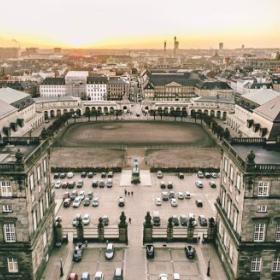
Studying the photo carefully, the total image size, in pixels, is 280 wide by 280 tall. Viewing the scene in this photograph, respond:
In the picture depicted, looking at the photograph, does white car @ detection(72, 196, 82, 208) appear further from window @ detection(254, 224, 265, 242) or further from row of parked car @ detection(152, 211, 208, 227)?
window @ detection(254, 224, 265, 242)

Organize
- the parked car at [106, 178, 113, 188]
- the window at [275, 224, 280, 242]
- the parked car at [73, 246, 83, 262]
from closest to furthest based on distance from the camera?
the window at [275, 224, 280, 242] < the parked car at [73, 246, 83, 262] < the parked car at [106, 178, 113, 188]

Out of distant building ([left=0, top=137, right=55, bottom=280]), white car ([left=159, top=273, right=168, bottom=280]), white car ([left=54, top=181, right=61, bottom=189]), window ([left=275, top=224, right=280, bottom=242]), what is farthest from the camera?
white car ([left=54, top=181, right=61, bottom=189])

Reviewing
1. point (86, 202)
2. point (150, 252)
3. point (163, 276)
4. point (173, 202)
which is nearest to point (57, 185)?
point (86, 202)

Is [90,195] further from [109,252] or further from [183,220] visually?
[109,252]

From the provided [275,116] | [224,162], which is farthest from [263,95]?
[224,162]

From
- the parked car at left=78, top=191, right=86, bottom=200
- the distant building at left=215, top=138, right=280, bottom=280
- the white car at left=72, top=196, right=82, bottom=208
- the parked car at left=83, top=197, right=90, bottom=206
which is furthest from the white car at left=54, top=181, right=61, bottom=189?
the distant building at left=215, top=138, right=280, bottom=280

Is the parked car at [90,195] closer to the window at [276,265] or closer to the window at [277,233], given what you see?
the window at [276,265]

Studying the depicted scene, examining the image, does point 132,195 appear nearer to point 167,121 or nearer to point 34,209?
point 34,209
